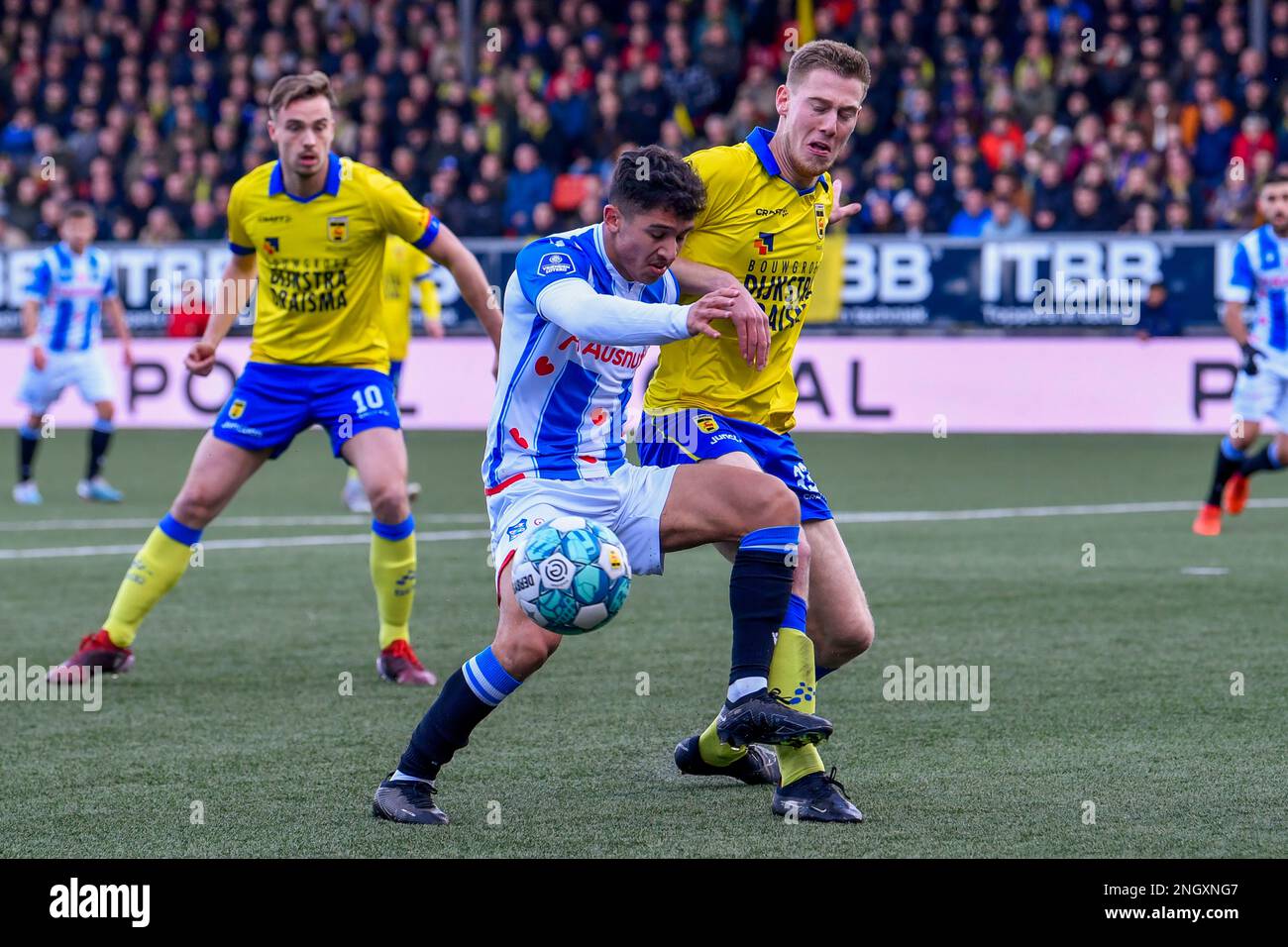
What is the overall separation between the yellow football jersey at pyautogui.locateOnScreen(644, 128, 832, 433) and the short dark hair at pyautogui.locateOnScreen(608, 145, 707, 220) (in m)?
0.49

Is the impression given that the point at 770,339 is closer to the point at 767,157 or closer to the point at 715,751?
the point at 767,157

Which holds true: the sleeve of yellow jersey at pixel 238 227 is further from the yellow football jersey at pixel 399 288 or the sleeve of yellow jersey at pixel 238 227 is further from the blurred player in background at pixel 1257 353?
the blurred player in background at pixel 1257 353

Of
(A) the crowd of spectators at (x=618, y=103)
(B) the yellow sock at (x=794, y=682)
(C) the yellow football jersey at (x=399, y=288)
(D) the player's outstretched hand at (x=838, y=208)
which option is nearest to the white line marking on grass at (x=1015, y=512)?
(C) the yellow football jersey at (x=399, y=288)

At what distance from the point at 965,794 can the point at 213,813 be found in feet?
6.55

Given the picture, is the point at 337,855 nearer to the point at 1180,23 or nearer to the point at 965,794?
the point at 965,794

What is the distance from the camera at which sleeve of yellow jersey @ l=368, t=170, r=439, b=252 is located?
7473 millimetres

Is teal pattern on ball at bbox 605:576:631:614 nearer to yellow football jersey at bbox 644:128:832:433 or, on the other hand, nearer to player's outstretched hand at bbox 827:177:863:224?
yellow football jersey at bbox 644:128:832:433

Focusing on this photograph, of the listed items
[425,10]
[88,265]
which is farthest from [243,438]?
[425,10]

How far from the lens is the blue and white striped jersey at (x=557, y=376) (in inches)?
204

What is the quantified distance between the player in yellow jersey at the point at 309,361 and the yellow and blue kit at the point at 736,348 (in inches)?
76.5

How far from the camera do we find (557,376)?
5.27 m

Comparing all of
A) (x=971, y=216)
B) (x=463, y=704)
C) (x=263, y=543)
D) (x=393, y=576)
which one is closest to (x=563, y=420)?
(x=463, y=704)

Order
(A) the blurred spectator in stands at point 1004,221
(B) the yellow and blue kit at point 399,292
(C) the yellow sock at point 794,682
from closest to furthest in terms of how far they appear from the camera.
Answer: (C) the yellow sock at point 794,682
(B) the yellow and blue kit at point 399,292
(A) the blurred spectator in stands at point 1004,221

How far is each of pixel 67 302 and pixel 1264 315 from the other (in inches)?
357
